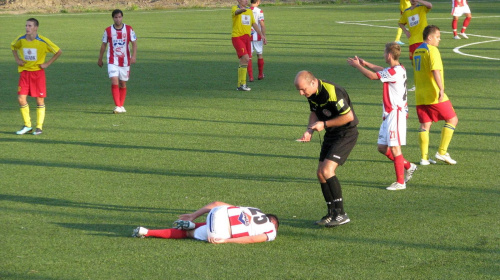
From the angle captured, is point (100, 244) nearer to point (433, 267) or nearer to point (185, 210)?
point (185, 210)

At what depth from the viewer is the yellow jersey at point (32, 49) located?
12.2 metres

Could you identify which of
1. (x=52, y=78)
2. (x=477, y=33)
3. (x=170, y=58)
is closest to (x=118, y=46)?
(x=52, y=78)

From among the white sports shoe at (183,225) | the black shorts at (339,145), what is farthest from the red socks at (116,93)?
the white sports shoe at (183,225)

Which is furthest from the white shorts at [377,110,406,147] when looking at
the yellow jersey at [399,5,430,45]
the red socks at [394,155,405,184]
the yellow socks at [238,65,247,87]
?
the yellow socks at [238,65,247,87]

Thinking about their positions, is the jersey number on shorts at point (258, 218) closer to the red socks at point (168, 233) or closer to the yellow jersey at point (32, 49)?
the red socks at point (168, 233)

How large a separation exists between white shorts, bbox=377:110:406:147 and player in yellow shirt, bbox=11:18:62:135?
6.29m

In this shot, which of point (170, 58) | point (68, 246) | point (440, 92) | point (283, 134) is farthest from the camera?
point (170, 58)

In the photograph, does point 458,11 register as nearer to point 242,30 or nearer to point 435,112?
point 242,30

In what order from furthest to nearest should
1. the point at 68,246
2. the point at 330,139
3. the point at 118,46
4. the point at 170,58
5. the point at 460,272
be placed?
the point at 170,58, the point at 118,46, the point at 330,139, the point at 68,246, the point at 460,272

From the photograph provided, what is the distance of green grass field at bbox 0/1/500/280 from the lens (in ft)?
21.2

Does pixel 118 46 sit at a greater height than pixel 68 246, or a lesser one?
greater

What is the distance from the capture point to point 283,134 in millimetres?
12148

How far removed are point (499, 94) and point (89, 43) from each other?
16202 millimetres

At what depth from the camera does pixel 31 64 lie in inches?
484
